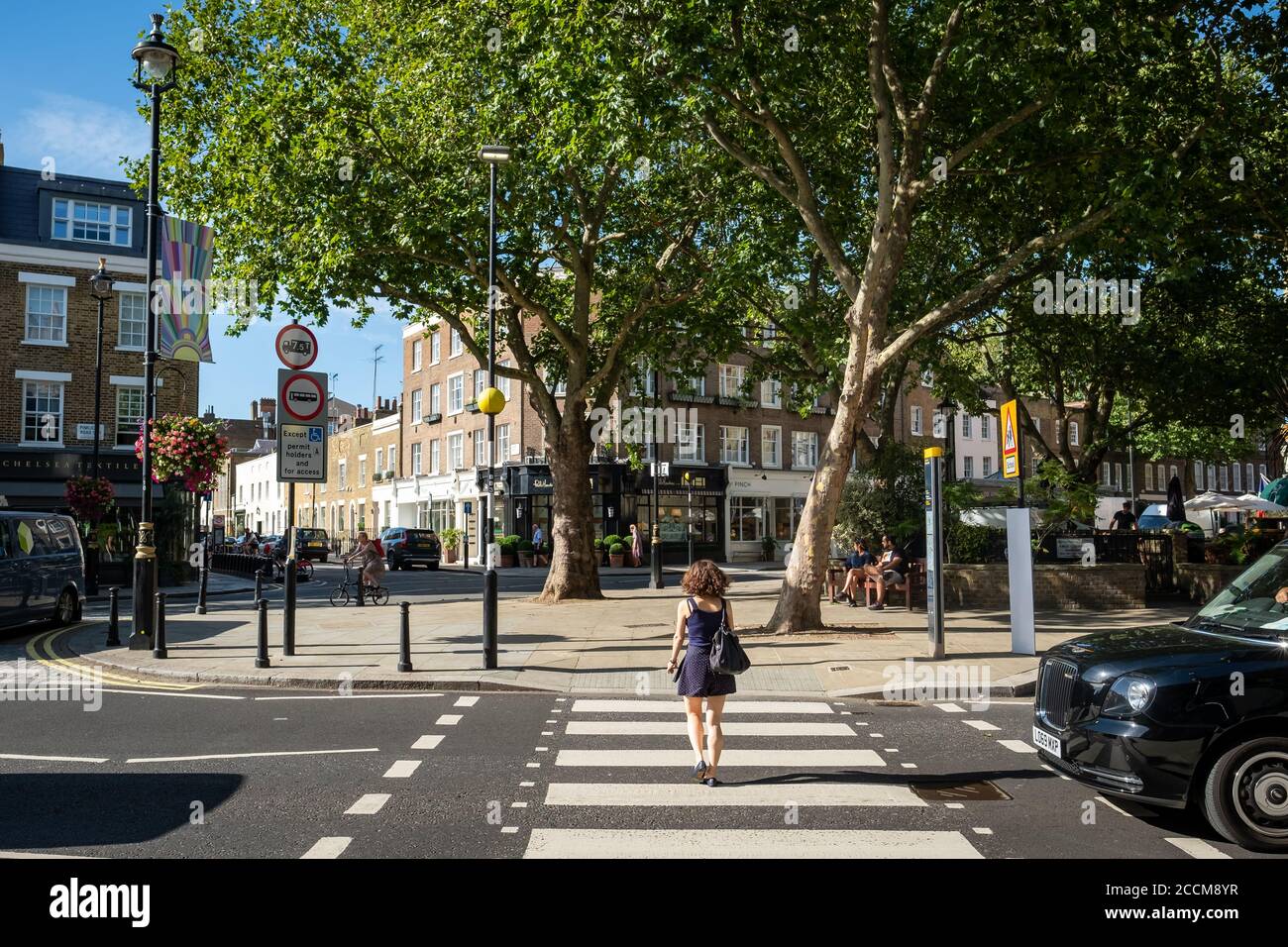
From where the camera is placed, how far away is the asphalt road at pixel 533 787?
17.1 feet

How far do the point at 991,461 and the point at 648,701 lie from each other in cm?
5532

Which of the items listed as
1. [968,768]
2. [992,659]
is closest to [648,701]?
[968,768]

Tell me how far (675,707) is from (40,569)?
11713 mm

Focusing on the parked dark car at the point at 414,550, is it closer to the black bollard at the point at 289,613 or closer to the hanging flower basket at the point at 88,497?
the hanging flower basket at the point at 88,497

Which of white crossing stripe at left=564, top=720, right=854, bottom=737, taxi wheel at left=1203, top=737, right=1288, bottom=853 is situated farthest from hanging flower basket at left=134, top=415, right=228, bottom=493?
taxi wheel at left=1203, top=737, right=1288, bottom=853

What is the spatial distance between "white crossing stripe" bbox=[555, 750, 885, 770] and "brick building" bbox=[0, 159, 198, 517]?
30363 millimetres

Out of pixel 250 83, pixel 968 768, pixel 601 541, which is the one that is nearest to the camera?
→ pixel 968 768

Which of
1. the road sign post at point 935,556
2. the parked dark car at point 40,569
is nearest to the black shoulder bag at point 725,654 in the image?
the road sign post at point 935,556

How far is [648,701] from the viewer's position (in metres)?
9.86

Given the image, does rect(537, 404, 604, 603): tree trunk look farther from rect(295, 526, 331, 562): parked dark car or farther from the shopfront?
rect(295, 526, 331, 562): parked dark car

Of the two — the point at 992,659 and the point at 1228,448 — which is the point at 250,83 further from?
the point at 1228,448

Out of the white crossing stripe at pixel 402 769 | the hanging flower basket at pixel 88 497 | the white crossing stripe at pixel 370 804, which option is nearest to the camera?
the white crossing stripe at pixel 370 804

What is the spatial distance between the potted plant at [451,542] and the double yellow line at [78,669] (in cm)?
3215

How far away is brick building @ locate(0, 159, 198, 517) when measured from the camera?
3288 centimetres
